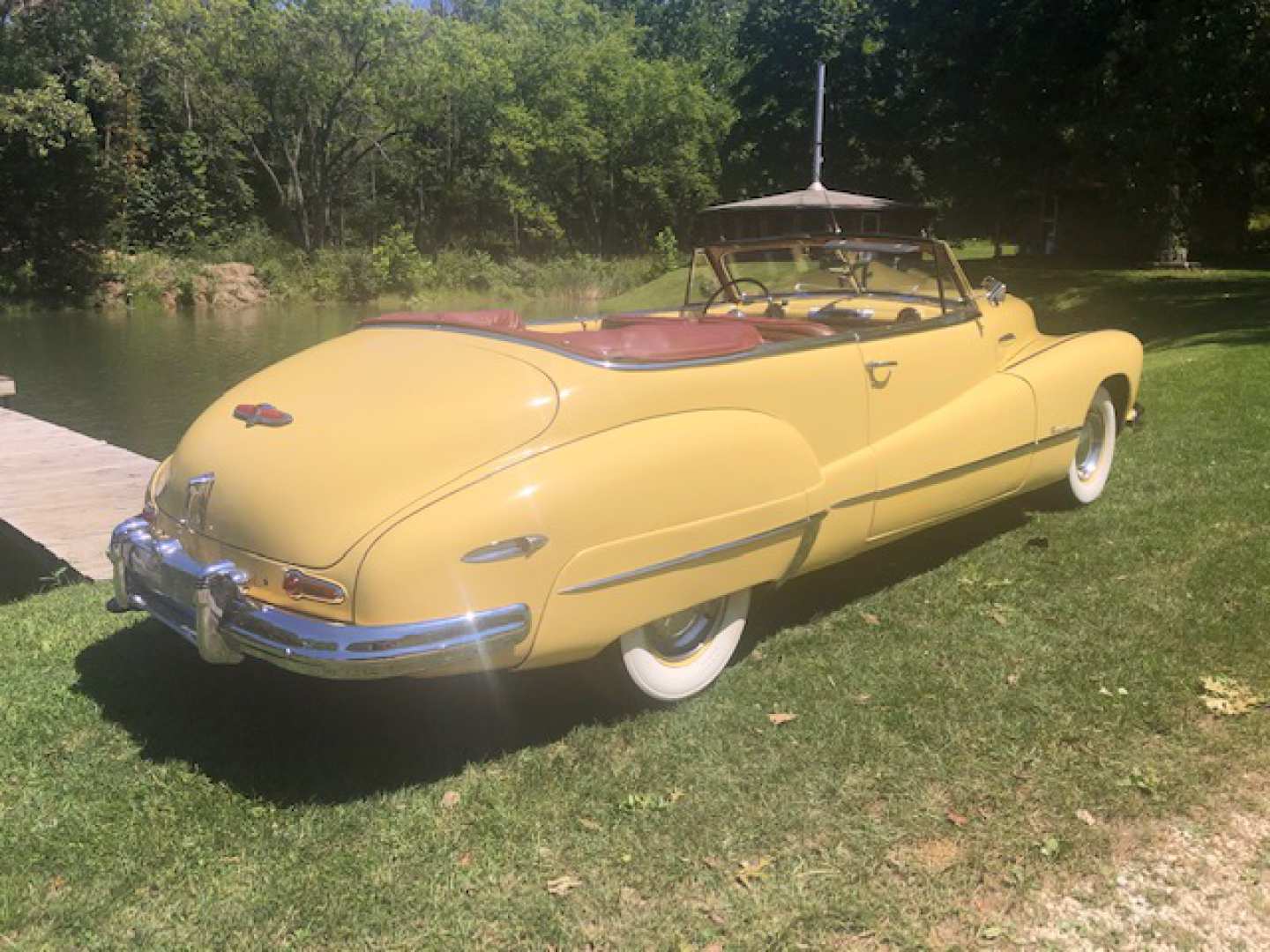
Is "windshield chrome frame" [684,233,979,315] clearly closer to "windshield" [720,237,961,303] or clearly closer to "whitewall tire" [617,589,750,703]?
"windshield" [720,237,961,303]

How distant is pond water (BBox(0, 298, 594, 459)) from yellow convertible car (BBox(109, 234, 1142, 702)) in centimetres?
799

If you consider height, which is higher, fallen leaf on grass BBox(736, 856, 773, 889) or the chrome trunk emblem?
the chrome trunk emblem

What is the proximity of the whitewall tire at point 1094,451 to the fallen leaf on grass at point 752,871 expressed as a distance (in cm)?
335

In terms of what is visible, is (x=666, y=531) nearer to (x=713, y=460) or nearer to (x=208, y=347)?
(x=713, y=460)

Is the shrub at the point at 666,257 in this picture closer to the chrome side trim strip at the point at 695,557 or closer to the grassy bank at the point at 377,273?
the grassy bank at the point at 377,273

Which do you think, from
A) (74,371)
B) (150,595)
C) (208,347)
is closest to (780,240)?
(150,595)

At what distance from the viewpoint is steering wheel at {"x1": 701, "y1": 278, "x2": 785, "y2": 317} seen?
5133 millimetres

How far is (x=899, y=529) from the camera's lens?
4.03 meters

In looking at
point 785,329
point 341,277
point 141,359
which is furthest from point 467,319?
point 341,277

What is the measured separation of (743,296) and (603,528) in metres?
2.72

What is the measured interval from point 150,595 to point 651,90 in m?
44.7

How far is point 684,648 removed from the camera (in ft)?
11.4

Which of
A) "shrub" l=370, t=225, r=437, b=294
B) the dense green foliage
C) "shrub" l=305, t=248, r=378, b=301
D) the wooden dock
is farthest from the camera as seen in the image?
"shrub" l=370, t=225, r=437, b=294

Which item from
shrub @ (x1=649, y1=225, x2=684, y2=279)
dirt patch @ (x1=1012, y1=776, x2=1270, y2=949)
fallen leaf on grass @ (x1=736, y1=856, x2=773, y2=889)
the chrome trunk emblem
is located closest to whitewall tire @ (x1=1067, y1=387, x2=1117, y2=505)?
dirt patch @ (x1=1012, y1=776, x2=1270, y2=949)
